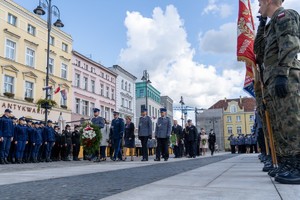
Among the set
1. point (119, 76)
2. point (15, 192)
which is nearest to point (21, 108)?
point (119, 76)

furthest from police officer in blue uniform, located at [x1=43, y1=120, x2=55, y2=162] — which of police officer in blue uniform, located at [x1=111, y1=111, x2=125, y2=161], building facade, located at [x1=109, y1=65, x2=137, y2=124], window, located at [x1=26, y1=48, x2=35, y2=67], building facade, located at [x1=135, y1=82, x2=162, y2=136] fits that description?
building facade, located at [x1=135, y1=82, x2=162, y2=136]

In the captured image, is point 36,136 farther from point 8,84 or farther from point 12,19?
point 12,19

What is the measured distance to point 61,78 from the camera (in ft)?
119

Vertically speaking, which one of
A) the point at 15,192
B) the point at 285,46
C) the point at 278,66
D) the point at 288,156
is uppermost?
the point at 285,46

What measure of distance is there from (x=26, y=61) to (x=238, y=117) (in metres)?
66.2

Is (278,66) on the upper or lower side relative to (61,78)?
lower

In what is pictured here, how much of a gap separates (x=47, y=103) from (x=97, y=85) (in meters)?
25.8

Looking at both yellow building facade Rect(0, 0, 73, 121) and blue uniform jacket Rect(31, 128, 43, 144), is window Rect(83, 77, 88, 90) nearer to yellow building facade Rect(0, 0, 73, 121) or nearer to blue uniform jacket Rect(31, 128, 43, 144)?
yellow building facade Rect(0, 0, 73, 121)

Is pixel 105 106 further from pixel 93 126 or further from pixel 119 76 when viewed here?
pixel 93 126

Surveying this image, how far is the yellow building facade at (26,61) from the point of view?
2847 cm

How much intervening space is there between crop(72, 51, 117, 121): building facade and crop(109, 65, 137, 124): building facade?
1471 mm

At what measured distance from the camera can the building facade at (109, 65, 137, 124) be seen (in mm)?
50500

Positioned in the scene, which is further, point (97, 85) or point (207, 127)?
point (207, 127)

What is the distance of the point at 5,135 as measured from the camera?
12.5m
